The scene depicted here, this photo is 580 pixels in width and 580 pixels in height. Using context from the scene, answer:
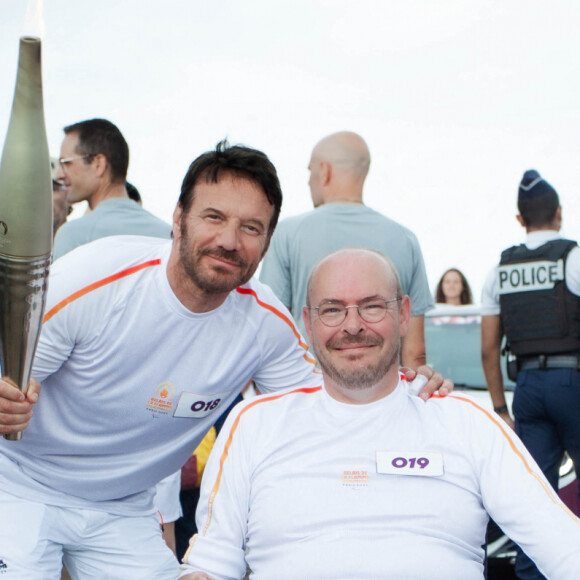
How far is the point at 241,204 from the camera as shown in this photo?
2.37 metres

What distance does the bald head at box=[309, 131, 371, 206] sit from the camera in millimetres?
3689

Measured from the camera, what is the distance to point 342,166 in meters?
3.69

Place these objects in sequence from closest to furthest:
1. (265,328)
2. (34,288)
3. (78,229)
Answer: (34,288) → (265,328) → (78,229)

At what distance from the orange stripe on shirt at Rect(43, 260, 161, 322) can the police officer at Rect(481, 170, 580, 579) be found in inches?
93.2

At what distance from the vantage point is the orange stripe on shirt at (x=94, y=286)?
2131mm

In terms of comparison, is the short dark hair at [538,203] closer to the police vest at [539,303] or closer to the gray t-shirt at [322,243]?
the police vest at [539,303]

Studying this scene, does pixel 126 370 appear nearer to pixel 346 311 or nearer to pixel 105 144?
pixel 346 311

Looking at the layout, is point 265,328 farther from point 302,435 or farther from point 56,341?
point 56,341

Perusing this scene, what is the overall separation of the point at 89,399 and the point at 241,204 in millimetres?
762

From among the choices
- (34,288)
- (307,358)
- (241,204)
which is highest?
(241,204)

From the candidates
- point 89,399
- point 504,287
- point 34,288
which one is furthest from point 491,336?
point 34,288

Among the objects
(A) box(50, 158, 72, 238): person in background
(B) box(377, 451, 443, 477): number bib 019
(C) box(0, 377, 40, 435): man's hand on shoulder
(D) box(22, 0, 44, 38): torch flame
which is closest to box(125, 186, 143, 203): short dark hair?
(A) box(50, 158, 72, 238): person in background

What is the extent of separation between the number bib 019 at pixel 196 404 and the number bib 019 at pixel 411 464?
1.99 feet

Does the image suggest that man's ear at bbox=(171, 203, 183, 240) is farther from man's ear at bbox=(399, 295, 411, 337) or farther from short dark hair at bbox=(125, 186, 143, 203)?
short dark hair at bbox=(125, 186, 143, 203)
